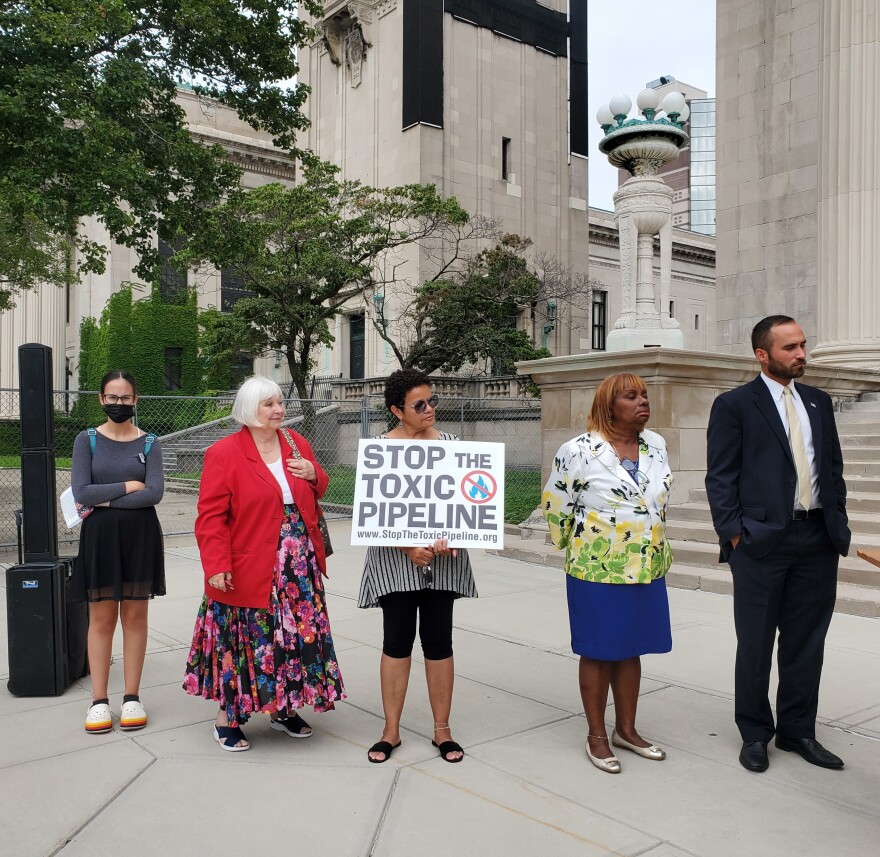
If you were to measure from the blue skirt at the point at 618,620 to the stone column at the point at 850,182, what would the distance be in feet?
33.0

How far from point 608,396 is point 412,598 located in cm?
139

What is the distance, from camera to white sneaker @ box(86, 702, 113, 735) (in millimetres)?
4723

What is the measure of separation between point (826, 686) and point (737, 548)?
1911mm

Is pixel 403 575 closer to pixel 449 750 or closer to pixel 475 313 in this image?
pixel 449 750

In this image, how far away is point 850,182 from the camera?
13.1m

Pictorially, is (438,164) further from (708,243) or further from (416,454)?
(416,454)

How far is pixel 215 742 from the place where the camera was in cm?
461

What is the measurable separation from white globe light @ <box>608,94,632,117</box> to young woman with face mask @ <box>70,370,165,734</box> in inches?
343

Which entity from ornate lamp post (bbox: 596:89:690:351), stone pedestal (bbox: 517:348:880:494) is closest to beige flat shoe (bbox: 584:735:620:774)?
stone pedestal (bbox: 517:348:880:494)

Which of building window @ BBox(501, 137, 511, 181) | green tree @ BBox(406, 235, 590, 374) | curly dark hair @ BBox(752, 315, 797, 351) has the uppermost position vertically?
building window @ BBox(501, 137, 511, 181)

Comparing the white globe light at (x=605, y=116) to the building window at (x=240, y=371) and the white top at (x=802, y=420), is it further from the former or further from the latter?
the building window at (x=240, y=371)

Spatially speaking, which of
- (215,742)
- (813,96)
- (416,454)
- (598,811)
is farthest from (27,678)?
(813,96)

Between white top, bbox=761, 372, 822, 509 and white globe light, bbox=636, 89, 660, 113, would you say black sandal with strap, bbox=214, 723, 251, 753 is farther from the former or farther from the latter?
white globe light, bbox=636, 89, 660, 113

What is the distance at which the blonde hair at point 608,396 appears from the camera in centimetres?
424
